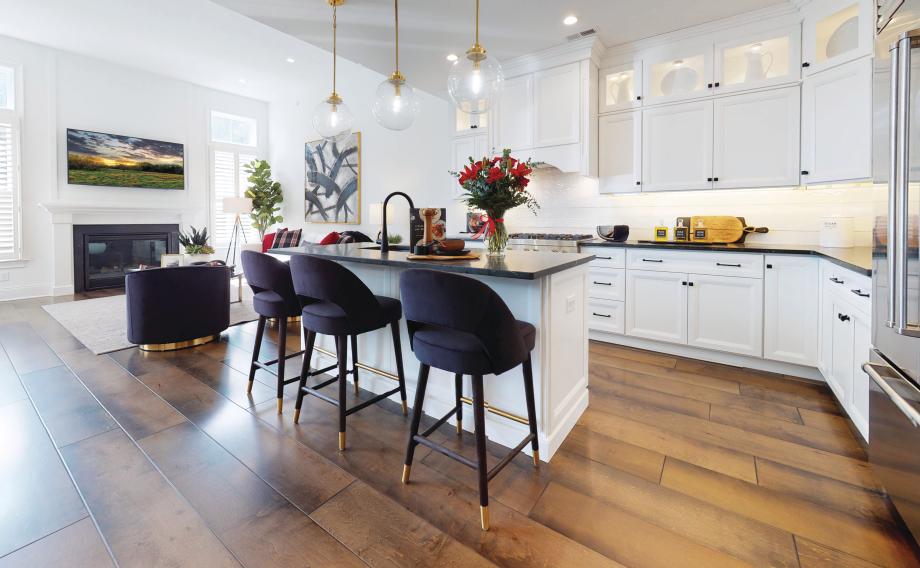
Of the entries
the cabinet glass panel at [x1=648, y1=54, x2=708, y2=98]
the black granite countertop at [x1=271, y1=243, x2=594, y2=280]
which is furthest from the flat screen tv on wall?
the cabinet glass panel at [x1=648, y1=54, x2=708, y2=98]

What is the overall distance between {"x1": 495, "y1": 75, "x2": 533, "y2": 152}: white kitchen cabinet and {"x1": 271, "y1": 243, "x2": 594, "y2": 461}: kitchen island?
2537 mm

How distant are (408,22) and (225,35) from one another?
11.3ft

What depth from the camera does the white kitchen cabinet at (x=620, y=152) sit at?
4008 mm

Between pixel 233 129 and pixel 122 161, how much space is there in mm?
2080

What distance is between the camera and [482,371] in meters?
1.62

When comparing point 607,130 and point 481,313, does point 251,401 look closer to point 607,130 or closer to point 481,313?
point 481,313

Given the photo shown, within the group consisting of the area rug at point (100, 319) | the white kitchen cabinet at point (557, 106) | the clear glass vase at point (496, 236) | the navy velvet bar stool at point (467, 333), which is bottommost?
the area rug at point (100, 319)

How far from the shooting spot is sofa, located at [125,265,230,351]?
3553 millimetres

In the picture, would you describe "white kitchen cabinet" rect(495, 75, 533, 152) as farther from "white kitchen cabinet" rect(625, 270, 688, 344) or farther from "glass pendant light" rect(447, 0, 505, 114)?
"glass pendant light" rect(447, 0, 505, 114)

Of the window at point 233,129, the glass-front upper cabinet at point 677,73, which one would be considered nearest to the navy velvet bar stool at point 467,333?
the glass-front upper cabinet at point 677,73

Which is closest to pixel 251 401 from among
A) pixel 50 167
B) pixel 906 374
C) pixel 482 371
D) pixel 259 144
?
pixel 482 371

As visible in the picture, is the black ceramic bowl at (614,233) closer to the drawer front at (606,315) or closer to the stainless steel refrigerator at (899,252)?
the drawer front at (606,315)

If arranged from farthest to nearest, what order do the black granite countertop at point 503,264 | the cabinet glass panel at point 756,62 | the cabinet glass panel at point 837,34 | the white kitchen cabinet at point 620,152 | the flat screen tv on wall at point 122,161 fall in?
the flat screen tv on wall at point 122,161, the white kitchen cabinet at point 620,152, the cabinet glass panel at point 756,62, the cabinet glass panel at point 837,34, the black granite countertop at point 503,264

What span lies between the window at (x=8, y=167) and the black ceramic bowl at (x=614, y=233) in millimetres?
7713
